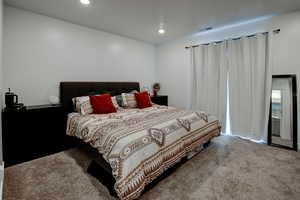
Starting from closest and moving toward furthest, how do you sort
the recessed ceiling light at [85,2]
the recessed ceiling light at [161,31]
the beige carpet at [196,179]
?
the beige carpet at [196,179] < the recessed ceiling light at [85,2] < the recessed ceiling light at [161,31]

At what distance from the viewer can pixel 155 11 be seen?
106 inches

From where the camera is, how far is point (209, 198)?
159cm

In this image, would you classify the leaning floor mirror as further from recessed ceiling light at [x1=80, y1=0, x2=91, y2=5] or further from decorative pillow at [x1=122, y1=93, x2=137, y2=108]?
Result: recessed ceiling light at [x1=80, y1=0, x2=91, y2=5]

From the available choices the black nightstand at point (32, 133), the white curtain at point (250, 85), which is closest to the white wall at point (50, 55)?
the black nightstand at point (32, 133)

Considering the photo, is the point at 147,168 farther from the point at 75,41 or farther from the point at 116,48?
the point at 116,48

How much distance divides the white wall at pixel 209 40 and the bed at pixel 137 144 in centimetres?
174

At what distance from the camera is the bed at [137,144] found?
1441mm

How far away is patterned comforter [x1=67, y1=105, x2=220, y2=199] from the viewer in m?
1.43

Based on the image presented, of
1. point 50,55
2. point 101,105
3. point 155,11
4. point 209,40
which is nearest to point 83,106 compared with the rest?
point 101,105

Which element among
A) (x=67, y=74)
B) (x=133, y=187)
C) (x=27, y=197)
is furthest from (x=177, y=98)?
(x=27, y=197)

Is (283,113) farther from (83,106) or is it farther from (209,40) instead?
(83,106)

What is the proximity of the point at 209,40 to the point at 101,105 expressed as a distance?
123 inches

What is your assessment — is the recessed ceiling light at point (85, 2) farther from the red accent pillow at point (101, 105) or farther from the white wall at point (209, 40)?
the white wall at point (209, 40)

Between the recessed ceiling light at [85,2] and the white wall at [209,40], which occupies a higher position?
the recessed ceiling light at [85,2]
